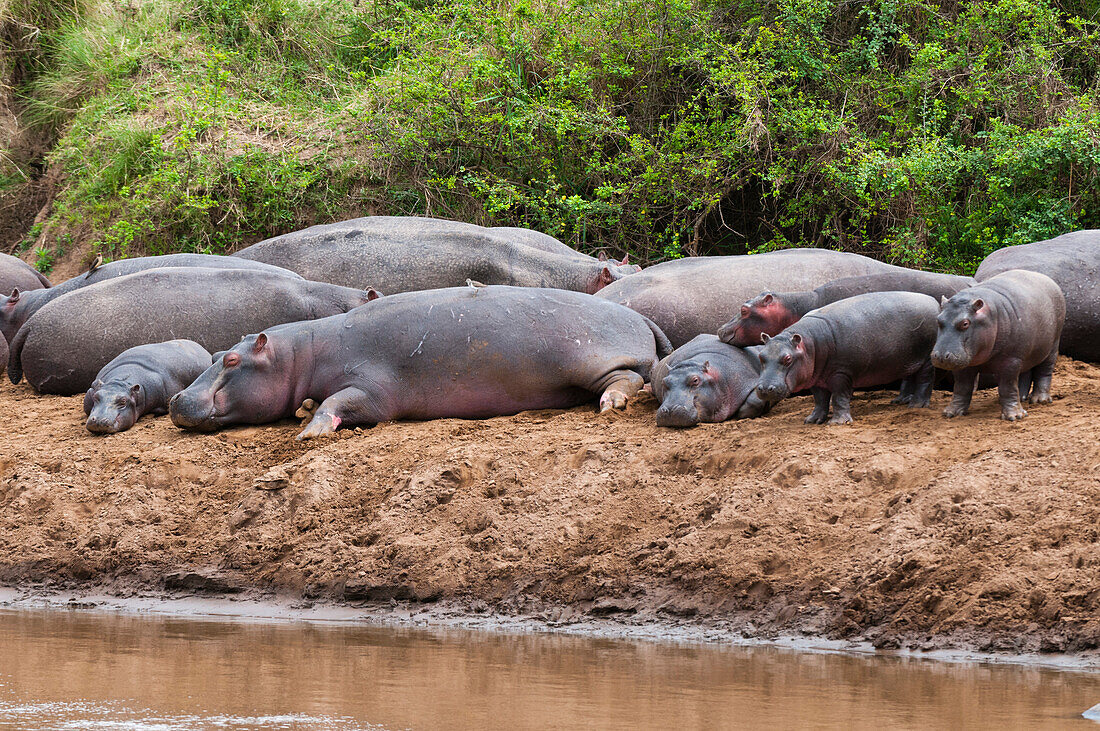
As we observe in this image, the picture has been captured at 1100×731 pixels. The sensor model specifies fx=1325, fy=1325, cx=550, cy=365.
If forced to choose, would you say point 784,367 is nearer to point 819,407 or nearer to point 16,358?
point 819,407

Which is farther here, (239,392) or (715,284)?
(715,284)

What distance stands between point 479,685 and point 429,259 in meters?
6.67

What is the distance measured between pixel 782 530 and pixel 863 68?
8.31 m

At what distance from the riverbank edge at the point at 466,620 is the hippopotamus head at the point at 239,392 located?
164cm

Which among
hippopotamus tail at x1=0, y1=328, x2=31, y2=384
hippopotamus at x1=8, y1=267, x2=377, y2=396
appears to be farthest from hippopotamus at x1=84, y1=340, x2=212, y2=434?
hippopotamus tail at x1=0, y1=328, x2=31, y2=384

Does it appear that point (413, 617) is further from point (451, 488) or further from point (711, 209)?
point (711, 209)

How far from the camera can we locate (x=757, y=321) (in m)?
7.93

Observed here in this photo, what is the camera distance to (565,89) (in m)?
12.9

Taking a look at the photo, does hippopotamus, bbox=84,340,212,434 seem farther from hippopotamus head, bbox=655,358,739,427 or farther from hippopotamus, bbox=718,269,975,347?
hippopotamus, bbox=718,269,975,347

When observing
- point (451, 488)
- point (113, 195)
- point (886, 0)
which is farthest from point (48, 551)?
point (886, 0)

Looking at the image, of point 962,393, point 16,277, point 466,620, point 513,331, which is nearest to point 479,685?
point 466,620

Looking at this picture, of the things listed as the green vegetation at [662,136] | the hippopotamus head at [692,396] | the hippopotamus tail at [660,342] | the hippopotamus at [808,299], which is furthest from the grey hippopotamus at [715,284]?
the green vegetation at [662,136]

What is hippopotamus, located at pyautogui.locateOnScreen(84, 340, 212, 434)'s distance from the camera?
823cm

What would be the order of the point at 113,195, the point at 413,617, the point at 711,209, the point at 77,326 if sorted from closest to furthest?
the point at 413,617 → the point at 77,326 → the point at 711,209 → the point at 113,195
